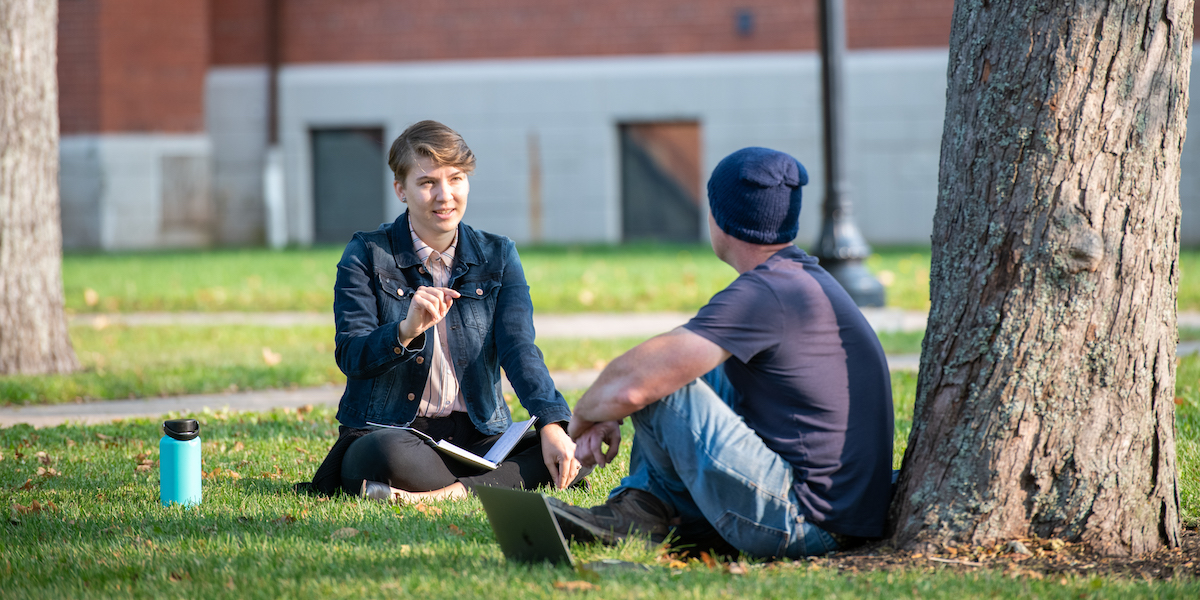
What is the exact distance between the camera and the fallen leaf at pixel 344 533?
3.38m

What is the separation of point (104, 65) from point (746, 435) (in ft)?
56.8

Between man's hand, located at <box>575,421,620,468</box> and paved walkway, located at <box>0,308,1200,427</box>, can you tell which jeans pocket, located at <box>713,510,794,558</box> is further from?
paved walkway, located at <box>0,308,1200,427</box>

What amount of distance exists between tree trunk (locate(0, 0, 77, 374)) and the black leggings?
12.9 feet

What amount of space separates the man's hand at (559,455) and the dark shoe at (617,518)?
1.15 feet

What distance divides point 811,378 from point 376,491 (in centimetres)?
168

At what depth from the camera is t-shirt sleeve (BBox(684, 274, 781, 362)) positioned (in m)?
2.82

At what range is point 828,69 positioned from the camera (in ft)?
29.8

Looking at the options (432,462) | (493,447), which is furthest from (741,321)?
(432,462)

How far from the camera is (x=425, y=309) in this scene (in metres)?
3.45

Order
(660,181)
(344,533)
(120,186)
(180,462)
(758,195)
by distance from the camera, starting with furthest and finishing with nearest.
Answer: (660,181)
(120,186)
(180,462)
(344,533)
(758,195)

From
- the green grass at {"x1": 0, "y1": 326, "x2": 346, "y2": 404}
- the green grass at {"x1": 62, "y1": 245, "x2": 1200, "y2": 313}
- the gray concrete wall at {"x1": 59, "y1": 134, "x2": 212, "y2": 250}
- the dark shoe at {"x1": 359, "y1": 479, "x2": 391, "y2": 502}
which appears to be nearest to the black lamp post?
the green grass at {"x1": 62, "y1": 245, "x2": 1200, "y2": 313}

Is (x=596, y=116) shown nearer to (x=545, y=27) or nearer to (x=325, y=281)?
(x=545, y=27)

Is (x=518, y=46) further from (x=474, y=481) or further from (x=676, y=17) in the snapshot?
(x=474, y=481)

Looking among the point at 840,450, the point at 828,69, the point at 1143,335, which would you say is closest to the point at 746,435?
the point at 840,450
